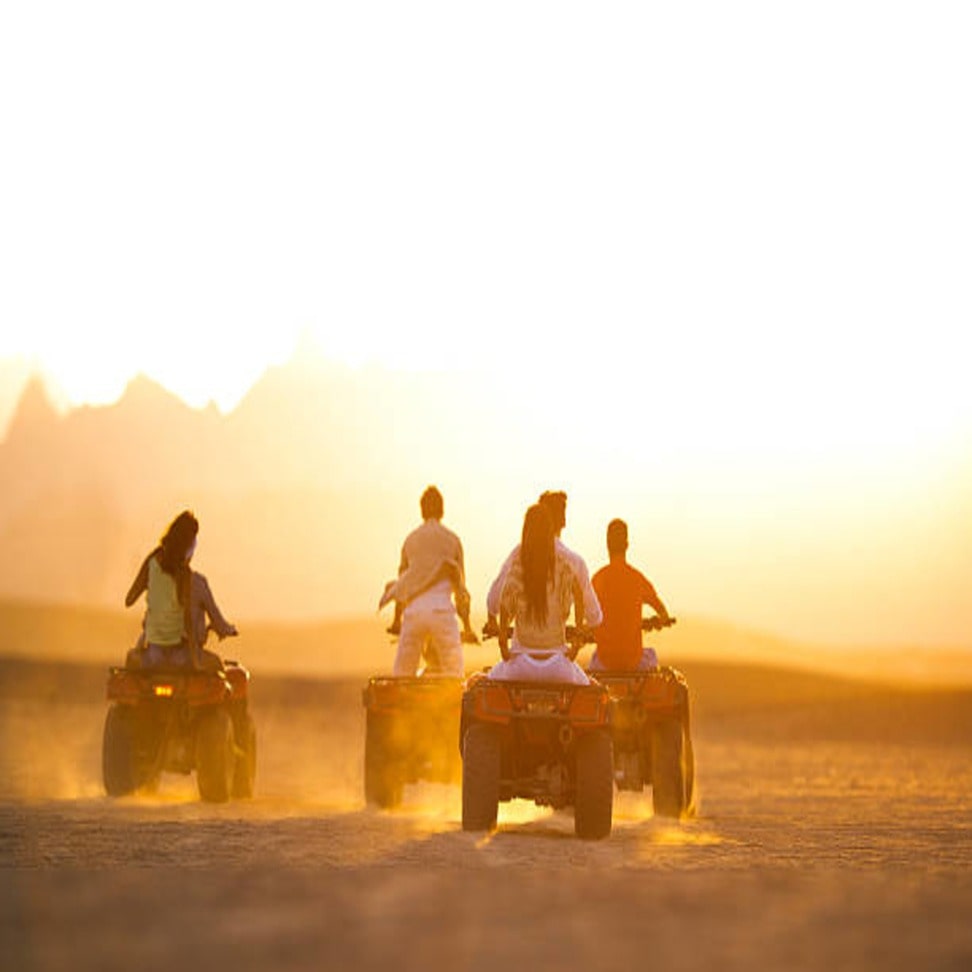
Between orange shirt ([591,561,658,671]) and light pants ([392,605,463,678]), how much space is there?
1.29 m

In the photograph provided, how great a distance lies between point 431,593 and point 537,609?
11.7ft

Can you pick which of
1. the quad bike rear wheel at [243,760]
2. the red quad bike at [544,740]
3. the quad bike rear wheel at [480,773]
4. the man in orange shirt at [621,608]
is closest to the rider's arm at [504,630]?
the red quad bike at [544,740]

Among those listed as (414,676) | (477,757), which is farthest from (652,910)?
(414,676)

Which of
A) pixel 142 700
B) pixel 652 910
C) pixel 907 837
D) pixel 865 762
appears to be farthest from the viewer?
pixel 865 762

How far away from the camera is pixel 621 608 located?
16234 mm

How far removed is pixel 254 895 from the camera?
9789 millimetres

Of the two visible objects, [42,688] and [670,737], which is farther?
[42,688]

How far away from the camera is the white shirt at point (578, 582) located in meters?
13.7

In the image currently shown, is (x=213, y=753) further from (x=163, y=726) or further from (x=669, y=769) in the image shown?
(x=669, y=769)

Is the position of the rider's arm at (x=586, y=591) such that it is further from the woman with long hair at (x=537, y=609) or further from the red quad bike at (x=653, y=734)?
the red quad bike at (x=653, y=734)

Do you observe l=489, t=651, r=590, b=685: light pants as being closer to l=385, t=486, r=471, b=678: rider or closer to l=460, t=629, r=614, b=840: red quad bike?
l=460, t=629, r=614, b=840: red quad bike

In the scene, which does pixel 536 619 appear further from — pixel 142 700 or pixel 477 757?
pixel 142 700

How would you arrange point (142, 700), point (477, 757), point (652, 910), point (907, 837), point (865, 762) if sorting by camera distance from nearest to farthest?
point (652, 910) < point (477, 757) < point (907, 837) < point (142, 700) < point (865, 762)

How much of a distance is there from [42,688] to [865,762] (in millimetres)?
21801
